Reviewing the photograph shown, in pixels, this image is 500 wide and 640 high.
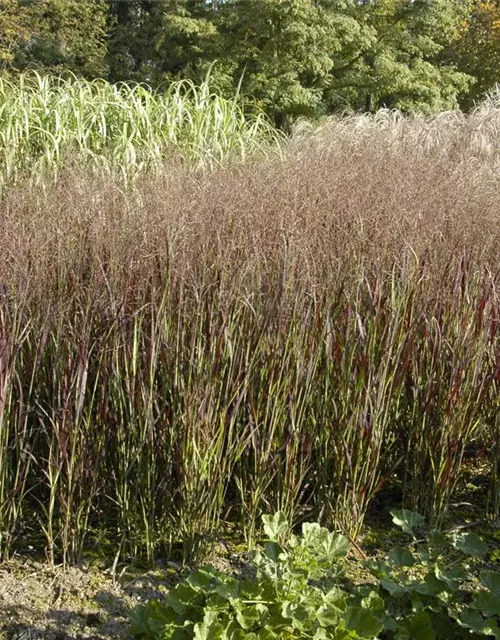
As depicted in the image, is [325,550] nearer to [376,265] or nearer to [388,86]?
[376,265]

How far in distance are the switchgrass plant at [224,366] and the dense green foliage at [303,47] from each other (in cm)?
1102

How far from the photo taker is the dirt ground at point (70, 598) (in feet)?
7.45

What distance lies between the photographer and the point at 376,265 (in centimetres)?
273

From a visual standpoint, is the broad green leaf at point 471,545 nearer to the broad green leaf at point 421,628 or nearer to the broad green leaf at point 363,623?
the broad green leaf at point 421,628

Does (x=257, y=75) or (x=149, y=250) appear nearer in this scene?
(x=149, y=250)

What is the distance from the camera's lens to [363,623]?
1993mm

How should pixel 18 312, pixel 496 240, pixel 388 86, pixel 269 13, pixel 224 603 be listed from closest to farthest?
pixel 224 603 < pixel 18 312 < pixel 496 240 < pixel 269 13 < pixel 388 86

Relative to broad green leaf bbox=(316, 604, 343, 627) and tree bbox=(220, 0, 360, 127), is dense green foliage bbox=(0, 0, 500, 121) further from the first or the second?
broad green leaf bbox=(316, 604, 343, 627)

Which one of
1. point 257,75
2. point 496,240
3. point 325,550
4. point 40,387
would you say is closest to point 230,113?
point 496,240

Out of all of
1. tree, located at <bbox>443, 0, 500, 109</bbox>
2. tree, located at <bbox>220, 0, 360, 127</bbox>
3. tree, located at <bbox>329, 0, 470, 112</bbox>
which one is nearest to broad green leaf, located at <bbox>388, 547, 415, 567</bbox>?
tree, located at <bbox>220, 0, 360, 127</bbox>

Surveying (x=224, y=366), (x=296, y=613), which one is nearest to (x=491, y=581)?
A: (x=296, y=613)

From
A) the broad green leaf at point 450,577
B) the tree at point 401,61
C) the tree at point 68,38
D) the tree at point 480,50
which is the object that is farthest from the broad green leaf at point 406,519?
the tree at point 480,50

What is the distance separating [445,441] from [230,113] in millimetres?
4900

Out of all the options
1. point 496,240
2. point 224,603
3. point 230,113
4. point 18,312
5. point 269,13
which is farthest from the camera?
point 269,13
